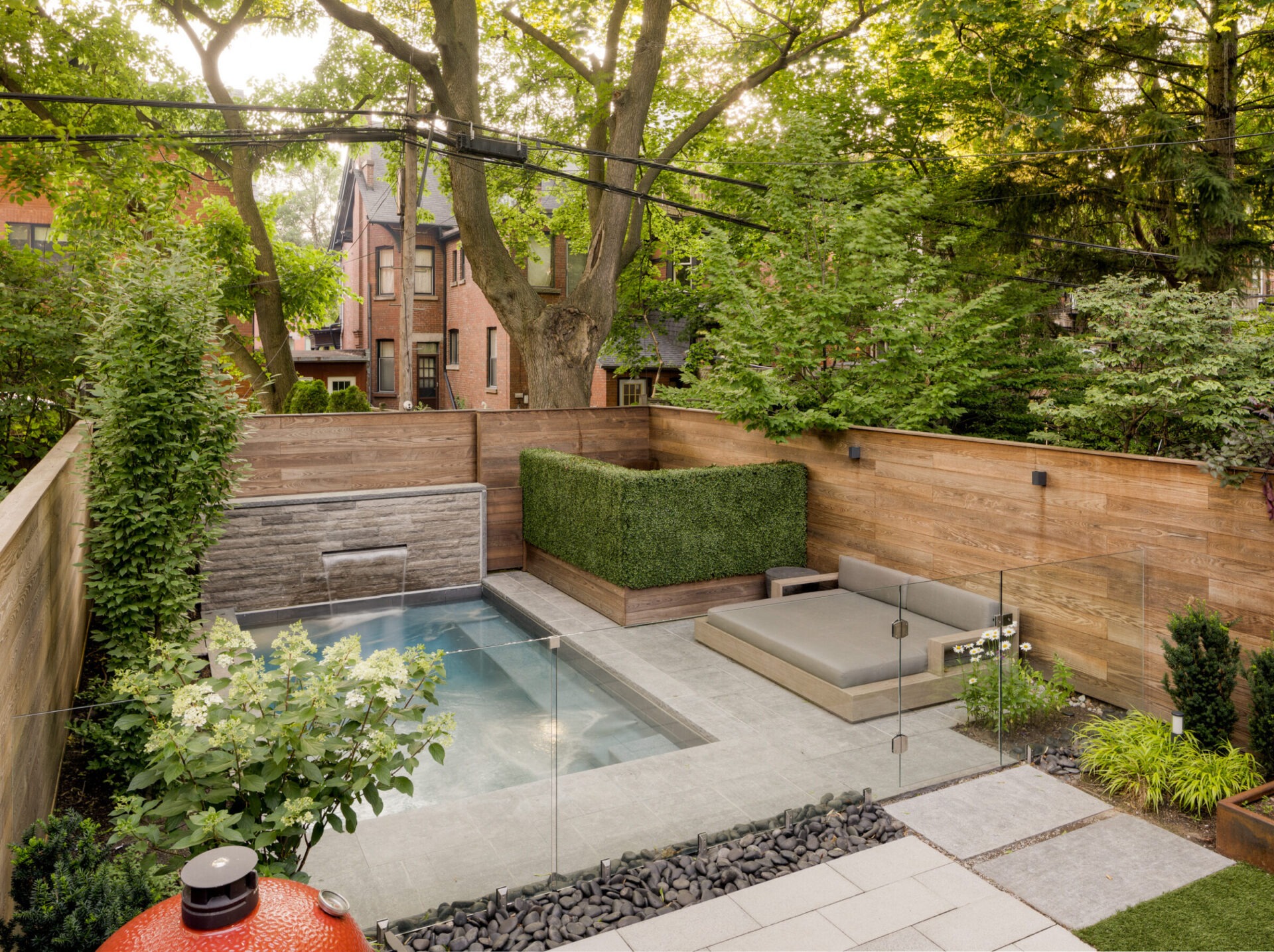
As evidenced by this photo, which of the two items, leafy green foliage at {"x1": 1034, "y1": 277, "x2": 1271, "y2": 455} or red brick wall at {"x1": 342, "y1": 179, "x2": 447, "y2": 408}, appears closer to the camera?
leafy green foliage at {"x1": 1034, "y1": 277, "x2": 1271, "y2": 455}

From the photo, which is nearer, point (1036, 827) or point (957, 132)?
point (1036, 827)

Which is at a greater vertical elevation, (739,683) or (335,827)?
(335,827)

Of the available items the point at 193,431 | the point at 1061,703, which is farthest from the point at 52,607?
the point at 1061,703

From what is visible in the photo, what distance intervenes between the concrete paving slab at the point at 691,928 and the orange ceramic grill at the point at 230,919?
88.8 inches

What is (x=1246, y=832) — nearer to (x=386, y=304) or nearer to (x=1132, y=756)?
(x=1132, y=756)

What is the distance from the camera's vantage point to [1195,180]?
9.88 meters

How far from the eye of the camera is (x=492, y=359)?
2436cm

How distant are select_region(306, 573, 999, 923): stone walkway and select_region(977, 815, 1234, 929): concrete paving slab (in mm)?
897

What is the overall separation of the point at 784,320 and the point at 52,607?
7298 mm

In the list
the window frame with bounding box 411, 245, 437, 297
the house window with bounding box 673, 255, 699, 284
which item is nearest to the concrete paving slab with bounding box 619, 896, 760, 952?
the house window with bounding box 673, 255, 699, 284

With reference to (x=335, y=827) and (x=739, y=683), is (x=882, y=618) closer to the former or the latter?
(x=739, y=683)

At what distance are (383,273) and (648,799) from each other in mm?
26341

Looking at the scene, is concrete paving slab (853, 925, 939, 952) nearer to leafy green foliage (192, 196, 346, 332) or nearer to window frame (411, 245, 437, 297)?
leafy green foliage (192, 196, 346, 332)

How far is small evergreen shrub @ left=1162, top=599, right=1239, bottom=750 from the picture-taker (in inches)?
214
